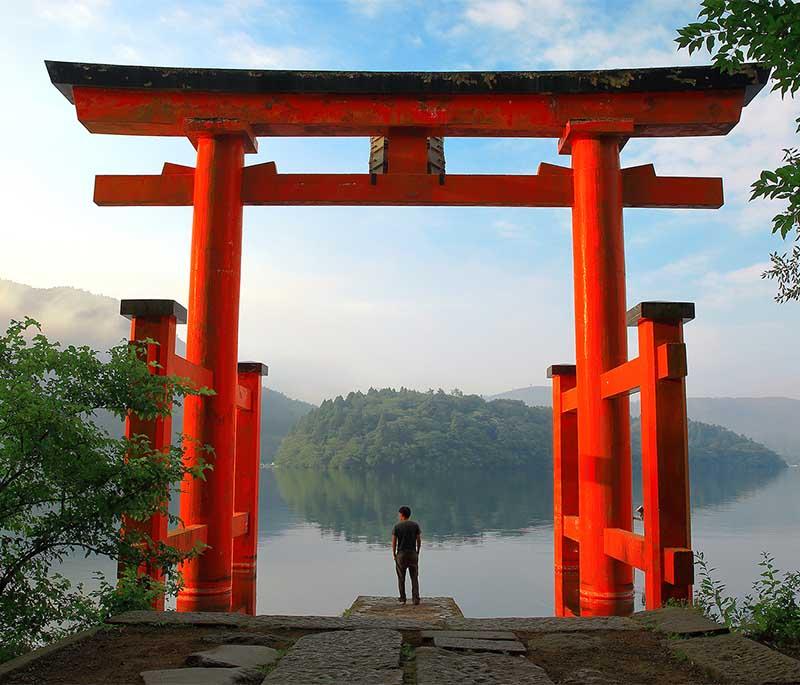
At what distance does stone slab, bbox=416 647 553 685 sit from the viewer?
11.4ft

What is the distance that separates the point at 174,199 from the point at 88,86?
135 cm

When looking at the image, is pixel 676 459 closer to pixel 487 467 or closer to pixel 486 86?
pixel 486 86

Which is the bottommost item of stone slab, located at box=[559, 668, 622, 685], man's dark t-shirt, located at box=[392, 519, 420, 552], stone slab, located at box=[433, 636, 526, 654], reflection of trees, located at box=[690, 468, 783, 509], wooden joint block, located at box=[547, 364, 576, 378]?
reflection of trees, located at box=[690, 468, 783, 509]

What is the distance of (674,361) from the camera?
5.71m

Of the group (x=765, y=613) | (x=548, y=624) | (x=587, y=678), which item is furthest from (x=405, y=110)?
(x=587, y=678)

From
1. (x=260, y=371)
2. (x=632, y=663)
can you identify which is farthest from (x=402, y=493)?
(x=632, y=663)

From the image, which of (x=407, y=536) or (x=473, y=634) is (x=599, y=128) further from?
(x=473, y=634)

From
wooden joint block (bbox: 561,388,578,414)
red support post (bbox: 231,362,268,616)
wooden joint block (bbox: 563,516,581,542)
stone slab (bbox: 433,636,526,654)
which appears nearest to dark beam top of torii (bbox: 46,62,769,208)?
wooden joint block (bbox: 561,388,578,414)

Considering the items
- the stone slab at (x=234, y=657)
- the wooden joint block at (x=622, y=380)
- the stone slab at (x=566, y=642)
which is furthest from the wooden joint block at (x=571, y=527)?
the stone slab at (x=234, y=657)

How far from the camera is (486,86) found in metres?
8.03

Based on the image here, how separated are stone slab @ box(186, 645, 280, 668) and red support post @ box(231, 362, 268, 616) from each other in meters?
5.14

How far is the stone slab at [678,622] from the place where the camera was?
14.5 ft

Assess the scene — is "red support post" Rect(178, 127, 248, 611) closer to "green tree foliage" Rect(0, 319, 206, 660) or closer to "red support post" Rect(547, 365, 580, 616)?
"green tree foliage" Rect(0, 319, 206, 660)

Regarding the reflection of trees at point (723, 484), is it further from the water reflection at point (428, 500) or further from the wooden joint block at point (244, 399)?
the wooden joint block at point (244, 399)
